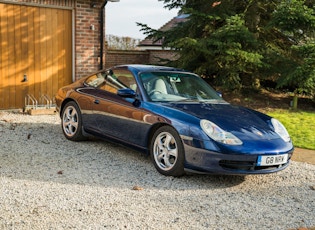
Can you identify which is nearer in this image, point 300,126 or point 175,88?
point 175,88

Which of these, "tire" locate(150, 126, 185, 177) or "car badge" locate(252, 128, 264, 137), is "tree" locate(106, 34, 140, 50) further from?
"car badge" locate(252, 128, 264, 137)

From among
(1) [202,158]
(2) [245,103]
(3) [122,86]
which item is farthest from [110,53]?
(1) [202,158]

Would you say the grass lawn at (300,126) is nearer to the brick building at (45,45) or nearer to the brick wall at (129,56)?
the brick building at (45,45)

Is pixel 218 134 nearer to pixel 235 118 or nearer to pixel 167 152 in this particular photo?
pixel 235 118

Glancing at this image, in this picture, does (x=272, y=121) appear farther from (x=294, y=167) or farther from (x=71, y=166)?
(x=71, y=166)

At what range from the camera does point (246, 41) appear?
1166cm

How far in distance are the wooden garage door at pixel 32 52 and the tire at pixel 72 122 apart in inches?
133

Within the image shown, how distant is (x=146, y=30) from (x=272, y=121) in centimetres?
815

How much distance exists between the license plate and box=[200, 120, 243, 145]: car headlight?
32 centimetres

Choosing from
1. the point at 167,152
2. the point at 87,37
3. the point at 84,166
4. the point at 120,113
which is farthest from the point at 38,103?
the point at 167,152

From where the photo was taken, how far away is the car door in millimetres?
5781

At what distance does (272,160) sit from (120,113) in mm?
2230

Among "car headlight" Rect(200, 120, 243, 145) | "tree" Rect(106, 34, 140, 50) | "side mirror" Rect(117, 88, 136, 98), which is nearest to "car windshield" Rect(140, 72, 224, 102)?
"side mirror" Rect(117, 88, 136, 98)

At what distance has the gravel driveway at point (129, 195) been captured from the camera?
3.90 meters
